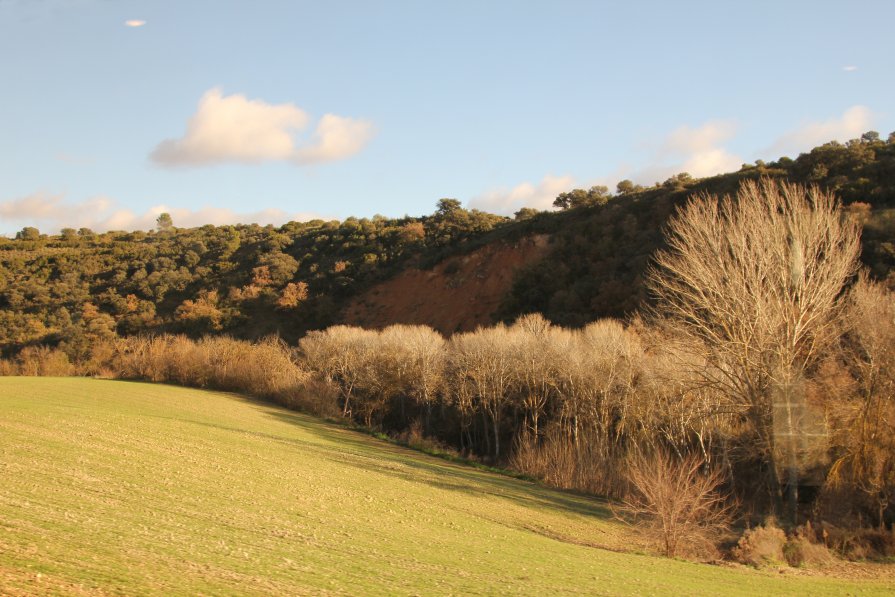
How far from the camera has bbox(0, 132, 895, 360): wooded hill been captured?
6494 cm

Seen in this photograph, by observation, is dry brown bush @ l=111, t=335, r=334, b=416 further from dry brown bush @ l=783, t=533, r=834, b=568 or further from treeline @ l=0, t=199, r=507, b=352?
dry brown bush @ l=783, t=533, r=834, b=568

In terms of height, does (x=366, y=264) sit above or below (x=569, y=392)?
above

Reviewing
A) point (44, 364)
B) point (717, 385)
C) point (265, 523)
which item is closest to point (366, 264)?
point (44, 364)

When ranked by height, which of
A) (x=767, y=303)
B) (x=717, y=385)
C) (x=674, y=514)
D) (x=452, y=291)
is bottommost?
(x=674, y=514)

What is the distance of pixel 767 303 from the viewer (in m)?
29.6

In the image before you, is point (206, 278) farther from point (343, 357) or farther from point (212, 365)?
point (343, 357)

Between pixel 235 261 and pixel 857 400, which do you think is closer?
pixel 857 400

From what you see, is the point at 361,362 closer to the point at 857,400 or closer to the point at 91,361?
the point at 91,361

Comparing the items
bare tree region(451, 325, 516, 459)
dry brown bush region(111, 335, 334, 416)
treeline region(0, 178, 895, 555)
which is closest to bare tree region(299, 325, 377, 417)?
dry brown bush region(111, 335, 334, 416)

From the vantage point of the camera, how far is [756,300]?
29.1 meters

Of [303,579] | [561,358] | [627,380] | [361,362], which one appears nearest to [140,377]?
[361,362]

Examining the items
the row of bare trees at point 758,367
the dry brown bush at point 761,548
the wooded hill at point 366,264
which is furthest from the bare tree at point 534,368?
the dry brown bush at point 761,548

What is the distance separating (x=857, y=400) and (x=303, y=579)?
28.2 m

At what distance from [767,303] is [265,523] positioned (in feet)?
74.4
